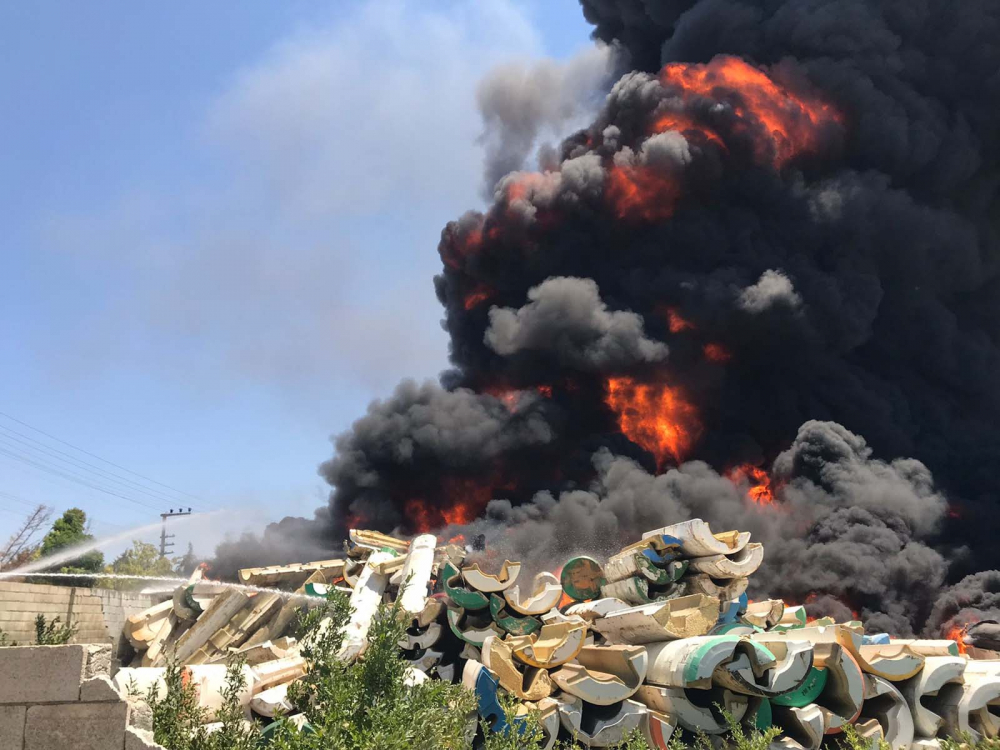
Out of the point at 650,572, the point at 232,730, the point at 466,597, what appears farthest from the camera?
the point at 650,572

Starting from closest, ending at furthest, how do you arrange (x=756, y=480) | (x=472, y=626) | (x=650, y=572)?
(x=472, y=626), (x=650, y=572), (x=756, y=480)

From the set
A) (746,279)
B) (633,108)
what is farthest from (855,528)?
(633,108)

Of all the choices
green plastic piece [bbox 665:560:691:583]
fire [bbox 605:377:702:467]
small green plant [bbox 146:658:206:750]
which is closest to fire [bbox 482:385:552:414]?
Answer: fire [bbox 605:377:702:467]

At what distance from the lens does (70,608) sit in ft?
51.3

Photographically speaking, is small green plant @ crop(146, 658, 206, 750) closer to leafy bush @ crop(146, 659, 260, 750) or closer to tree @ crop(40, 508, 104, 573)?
leafy bush @ crop(146, 659, 260, 750)

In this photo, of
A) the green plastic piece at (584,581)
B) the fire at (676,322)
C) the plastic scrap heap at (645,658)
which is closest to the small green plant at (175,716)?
the plastic scrap heap at (645,658)

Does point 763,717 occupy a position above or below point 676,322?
below

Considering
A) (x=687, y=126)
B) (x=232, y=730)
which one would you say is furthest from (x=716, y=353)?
(x=232, y=730)

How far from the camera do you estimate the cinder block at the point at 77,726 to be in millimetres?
7750

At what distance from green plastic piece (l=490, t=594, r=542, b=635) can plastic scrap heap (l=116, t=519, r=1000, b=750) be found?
0.09 ft

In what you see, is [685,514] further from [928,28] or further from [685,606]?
[928,28]

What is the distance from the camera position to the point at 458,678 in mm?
16438

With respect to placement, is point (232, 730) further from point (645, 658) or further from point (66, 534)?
point (66, 534)

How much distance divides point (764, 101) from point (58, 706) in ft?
193
